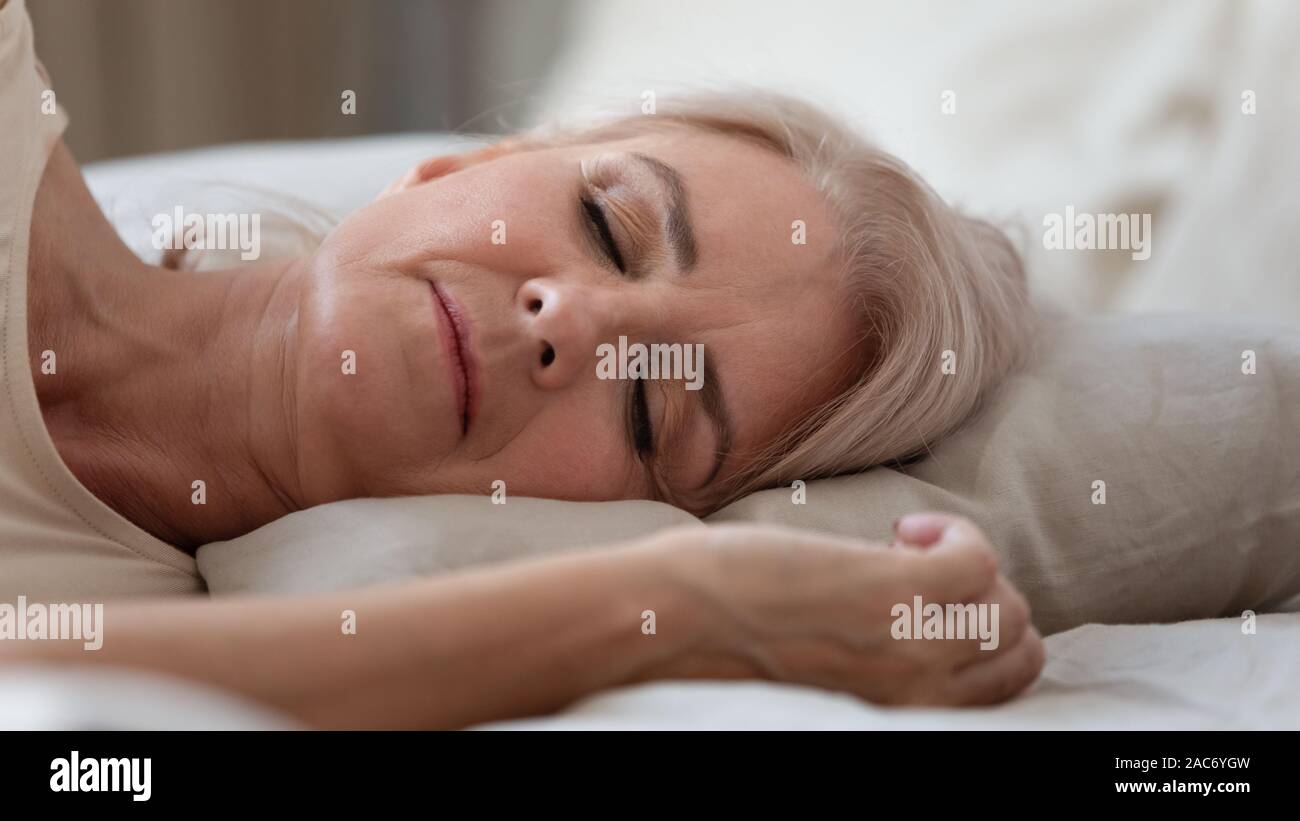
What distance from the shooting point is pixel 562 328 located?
952 mm

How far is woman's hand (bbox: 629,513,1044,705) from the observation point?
2.41ft

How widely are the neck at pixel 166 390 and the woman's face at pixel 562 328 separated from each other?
0.06 meters

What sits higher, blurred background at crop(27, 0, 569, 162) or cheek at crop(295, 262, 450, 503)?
blurred background at crop(27, 0, 569, 162)

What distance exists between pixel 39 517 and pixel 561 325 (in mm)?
444

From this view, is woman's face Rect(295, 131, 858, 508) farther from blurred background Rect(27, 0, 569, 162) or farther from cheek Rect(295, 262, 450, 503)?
blurred background Rect(27, 0, 569, 162)

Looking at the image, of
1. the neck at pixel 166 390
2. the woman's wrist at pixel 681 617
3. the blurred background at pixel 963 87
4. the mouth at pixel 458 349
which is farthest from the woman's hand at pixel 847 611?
the blurred background at pixel 963 87

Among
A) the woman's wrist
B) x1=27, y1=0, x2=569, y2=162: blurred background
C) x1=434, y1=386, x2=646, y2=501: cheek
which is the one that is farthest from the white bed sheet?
x1=27, y1=0, x2=569, y2=162: blurred background

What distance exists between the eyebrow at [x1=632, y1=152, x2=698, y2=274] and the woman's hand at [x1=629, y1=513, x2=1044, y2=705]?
33 centimetres

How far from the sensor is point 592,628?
71 cm

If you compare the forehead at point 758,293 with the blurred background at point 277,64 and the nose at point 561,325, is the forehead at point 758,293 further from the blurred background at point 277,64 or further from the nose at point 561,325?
the blurred background at point 277,64

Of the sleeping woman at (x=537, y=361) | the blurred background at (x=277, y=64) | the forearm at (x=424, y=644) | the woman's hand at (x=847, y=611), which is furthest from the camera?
the blurred background at (x=277, y=64)

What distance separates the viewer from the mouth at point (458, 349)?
0.97 meters

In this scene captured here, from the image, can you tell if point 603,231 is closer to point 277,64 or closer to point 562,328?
point 562,328

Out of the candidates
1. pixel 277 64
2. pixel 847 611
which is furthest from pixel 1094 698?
pixel 277 64
